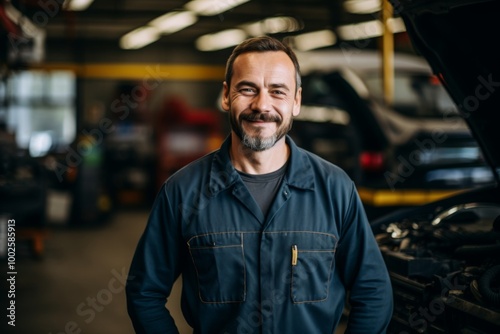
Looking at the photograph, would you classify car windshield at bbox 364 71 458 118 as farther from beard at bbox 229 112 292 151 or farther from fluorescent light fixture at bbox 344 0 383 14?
fluorescent light fixture at bbox 344 0 383 14

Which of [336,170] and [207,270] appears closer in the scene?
[207,270]

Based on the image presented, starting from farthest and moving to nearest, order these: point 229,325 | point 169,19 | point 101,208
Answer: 1. point 169,19
2. point 101,208
3. point 229,325

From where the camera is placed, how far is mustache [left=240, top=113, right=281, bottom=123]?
5.92 feet

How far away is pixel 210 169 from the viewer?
6.32 feet

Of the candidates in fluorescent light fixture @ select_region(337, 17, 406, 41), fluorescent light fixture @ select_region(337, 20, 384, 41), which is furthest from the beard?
fluorescent light fixture @ select_region(337, 20, 384, 41)

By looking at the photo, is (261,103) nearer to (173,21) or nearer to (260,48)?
(260,48)

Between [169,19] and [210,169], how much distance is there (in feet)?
43.4

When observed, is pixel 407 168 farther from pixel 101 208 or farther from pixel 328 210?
pixel 101 208

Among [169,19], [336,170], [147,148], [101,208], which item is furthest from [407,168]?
[169,19]

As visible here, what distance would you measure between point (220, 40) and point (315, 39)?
2.78 metres

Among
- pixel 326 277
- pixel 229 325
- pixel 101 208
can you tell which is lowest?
pixel 101 208

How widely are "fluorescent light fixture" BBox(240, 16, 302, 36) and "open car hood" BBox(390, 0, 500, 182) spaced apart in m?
10.8

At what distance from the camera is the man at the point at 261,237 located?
5.86 ft

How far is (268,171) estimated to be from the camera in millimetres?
1909
